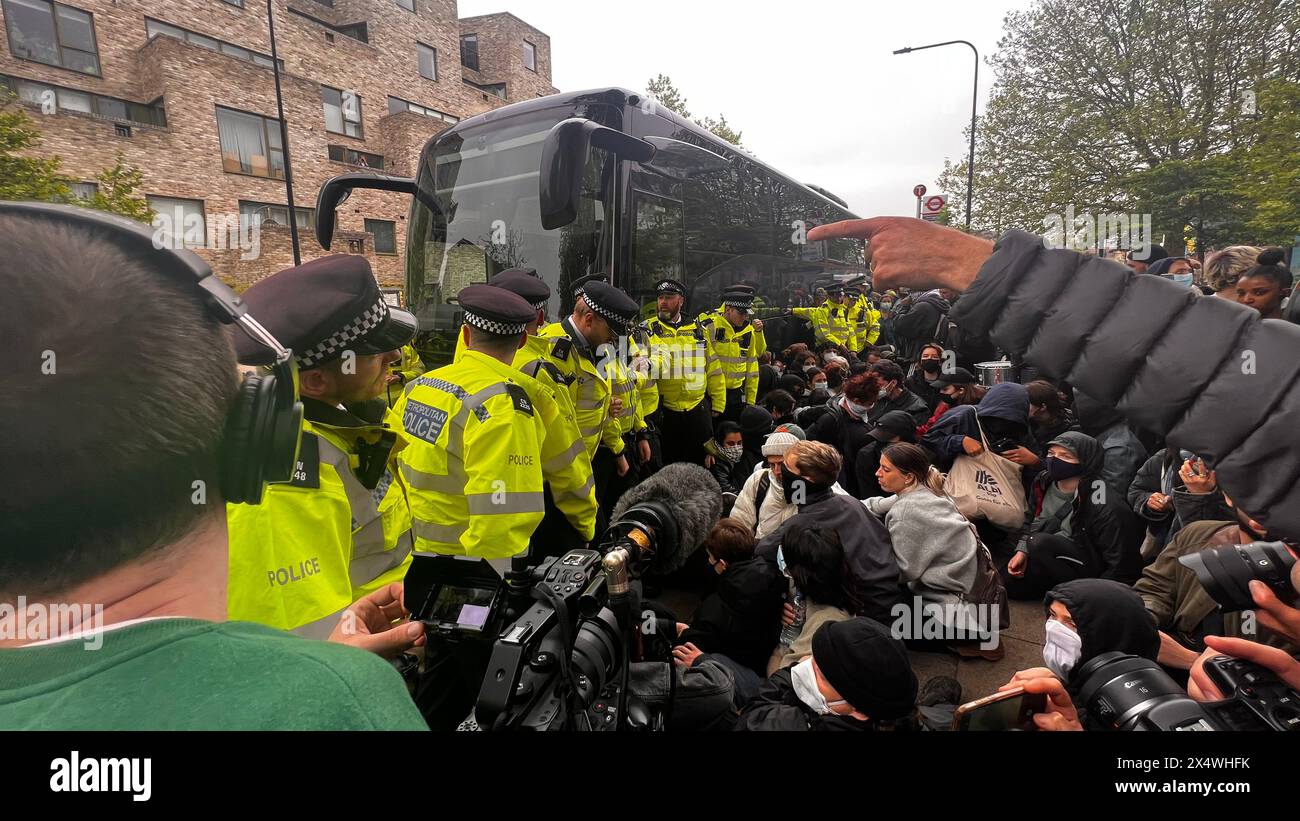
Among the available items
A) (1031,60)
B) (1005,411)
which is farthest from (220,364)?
(1031,60)

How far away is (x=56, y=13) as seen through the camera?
15141 millimetres

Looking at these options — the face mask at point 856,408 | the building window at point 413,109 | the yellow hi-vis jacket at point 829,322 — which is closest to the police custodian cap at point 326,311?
the face mask at point 856,408

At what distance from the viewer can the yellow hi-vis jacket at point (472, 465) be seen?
8.41ft

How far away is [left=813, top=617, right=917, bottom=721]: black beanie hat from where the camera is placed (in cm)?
200

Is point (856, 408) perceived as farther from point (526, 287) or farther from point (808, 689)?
point (808, 689)

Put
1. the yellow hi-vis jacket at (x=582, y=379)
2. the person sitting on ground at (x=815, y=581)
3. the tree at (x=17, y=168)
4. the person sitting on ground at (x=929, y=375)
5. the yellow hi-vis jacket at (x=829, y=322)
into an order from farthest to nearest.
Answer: the yellow hi-vis jacket at (x=829, y=322) < the tree at (x=17, y=168) < the person sitting on ground at (x=929, y=375) < the yellow hi-vis jacket at (x=582, y=379) < the person sitting on ground at (x=815, y=581)

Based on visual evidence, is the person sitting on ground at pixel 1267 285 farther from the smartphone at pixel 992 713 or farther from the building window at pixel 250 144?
the building window at pixel 250 144

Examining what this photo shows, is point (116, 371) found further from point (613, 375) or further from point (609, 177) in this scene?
point (609, 177)

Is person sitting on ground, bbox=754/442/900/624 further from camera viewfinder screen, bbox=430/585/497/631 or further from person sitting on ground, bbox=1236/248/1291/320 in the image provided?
person sitting on ground, bbox=1236/248/1291/320

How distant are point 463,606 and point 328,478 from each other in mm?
524

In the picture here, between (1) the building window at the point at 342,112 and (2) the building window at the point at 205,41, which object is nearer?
(2) the building window at the point at 205,41

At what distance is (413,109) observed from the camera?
24.4m

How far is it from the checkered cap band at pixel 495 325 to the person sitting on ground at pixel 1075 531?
3.41 meters
